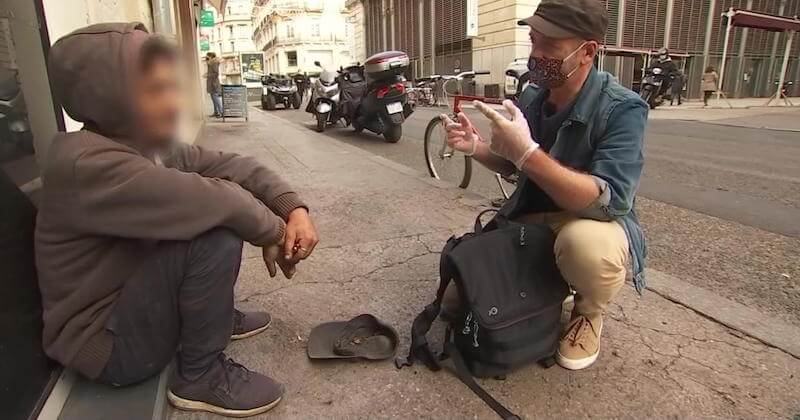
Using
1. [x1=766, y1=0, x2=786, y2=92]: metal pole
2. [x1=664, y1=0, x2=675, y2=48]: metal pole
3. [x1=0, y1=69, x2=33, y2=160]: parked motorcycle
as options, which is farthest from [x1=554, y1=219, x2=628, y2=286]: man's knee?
[x1=766, y1=0, x2=786, y2=92]: metal pole

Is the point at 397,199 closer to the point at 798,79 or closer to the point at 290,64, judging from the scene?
the point at 798,79

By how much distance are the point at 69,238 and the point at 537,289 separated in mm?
1434

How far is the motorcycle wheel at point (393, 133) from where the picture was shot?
8070 millimetres

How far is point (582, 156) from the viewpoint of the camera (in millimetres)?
1862

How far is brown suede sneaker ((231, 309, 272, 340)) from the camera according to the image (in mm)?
2098

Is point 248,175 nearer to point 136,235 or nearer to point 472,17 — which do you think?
point 136,235

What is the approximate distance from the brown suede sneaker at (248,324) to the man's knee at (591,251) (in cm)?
123

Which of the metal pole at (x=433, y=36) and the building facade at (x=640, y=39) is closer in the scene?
the building facade at (x=640, y=39)

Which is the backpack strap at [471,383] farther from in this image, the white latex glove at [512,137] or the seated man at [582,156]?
the white latex glove at [512,137]

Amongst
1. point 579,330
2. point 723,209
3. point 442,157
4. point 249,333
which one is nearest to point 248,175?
point 249,333

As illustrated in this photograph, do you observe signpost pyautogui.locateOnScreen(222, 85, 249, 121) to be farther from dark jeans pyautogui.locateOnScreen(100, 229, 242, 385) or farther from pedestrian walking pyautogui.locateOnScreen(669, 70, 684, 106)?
pedestrian walking pyautogui.locateOnScreen(669, 70, 684, 106)

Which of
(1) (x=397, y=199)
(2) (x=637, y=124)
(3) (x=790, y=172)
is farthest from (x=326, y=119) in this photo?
(2) (x=637, y=124)

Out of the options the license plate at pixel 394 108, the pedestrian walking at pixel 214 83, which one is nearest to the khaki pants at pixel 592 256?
the license plate at pixel 394 108

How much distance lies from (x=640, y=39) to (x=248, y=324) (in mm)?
25389
